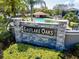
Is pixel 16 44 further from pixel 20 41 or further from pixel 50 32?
pixel 50 32

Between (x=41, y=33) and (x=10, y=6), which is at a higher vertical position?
(x=10, y=6)

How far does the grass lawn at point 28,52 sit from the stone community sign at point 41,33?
24.3 inches

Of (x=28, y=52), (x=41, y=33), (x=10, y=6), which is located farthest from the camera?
(x=41, y=33)

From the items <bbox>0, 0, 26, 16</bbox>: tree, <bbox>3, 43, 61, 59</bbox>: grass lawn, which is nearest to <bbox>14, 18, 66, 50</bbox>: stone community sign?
<bbox>3, 43, 61, 59</bbox>: grass lawn

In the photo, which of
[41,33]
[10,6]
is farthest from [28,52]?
[10,6]

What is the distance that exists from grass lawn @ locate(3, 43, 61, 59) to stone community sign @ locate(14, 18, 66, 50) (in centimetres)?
62

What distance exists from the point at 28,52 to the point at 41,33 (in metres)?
1.78

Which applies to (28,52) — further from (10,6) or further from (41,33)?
(10,6)

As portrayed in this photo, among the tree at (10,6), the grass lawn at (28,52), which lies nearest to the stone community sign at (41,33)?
the grass lawn at (28,52)

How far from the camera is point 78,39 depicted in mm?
12023

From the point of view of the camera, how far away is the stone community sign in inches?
465

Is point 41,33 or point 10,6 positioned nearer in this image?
point 10,6

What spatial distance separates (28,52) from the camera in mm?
11617

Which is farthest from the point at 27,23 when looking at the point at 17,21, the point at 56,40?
the point at 56,40
